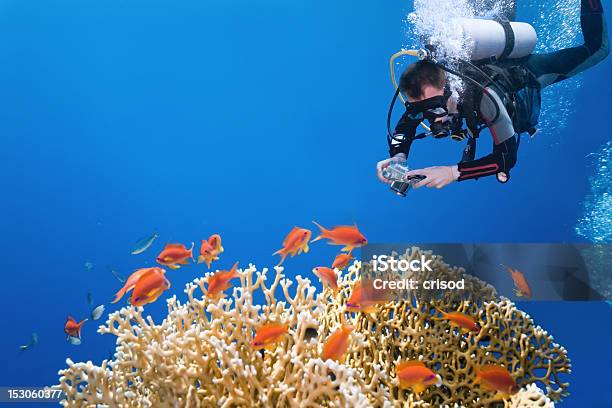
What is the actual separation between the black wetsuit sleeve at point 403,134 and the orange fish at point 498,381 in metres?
2.66

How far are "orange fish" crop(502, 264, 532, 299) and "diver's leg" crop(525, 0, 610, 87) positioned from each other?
93.4 inches

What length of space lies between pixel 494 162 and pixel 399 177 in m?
1.08

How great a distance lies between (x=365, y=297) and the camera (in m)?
3.31

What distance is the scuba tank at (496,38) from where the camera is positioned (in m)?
4.79

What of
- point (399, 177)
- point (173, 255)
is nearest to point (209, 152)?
point (399, 177)

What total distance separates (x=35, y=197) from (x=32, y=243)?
2.91 ft

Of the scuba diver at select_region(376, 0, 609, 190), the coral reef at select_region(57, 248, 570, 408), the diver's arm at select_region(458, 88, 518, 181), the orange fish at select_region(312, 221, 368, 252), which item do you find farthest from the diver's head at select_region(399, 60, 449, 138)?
the coral reef at select_region(57, 248, 570, 408)

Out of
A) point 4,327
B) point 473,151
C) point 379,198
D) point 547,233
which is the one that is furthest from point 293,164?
point 4,327

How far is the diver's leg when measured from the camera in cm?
514

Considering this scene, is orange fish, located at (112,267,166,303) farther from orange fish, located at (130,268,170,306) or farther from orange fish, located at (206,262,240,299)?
orange fish, located at (206,262,240,299)

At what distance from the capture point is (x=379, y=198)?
8898mm

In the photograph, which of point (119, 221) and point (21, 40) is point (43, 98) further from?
point (119, 221)

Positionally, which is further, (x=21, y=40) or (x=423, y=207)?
(x=423, y=207)

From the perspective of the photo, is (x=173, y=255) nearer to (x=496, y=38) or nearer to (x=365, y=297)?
(x=365, y=297)
